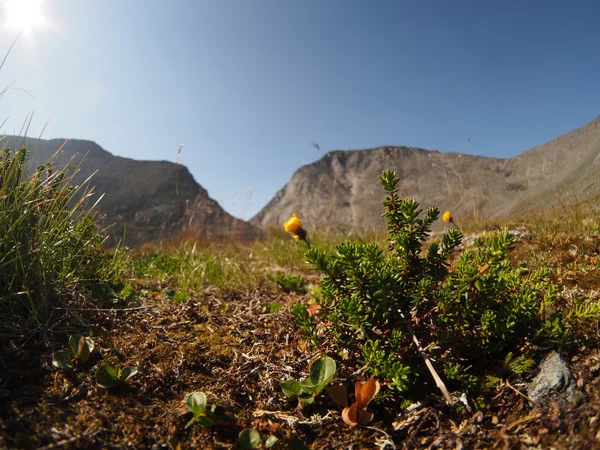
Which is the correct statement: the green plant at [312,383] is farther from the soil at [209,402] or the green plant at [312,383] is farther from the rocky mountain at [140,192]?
the rocky mountain at [140,192]

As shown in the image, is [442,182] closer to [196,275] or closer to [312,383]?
[196,275]

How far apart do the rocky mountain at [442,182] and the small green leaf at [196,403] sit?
382 cm

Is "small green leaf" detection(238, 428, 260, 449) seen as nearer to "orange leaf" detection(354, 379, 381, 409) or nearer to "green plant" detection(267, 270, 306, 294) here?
"orange leaf" detection(354, 379, 381, 409)

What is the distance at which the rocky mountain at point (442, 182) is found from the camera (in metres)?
4.93

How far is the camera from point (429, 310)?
4.44 ft

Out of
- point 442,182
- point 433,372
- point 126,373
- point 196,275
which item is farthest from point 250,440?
point 442,182

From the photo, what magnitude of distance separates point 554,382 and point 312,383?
0.89 m

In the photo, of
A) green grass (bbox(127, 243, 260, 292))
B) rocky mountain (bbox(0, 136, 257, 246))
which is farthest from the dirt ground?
rocky mountain (bbox(0, 136, 257, 246))

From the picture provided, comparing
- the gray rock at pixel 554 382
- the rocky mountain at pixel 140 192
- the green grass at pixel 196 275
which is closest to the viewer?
the gray rock at pixel 554 382

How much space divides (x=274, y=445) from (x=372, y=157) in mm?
26225

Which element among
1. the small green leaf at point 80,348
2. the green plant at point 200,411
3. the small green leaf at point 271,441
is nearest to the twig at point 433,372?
the small green leaf at point 271,441

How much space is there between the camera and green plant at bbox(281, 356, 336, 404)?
1.26 m

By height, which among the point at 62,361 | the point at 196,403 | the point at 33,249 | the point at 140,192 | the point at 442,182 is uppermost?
the point at 140,192

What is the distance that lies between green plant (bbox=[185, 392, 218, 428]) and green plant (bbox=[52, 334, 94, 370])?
0.52 metres
